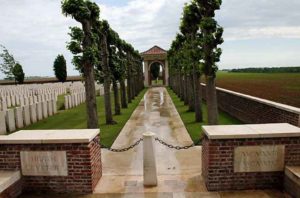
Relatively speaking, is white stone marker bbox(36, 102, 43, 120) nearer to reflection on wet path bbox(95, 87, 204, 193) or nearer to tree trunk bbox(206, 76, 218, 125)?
reflection on wet path bbox(95, 87, 204, 193)

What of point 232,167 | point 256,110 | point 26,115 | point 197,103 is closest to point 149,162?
point 232,167

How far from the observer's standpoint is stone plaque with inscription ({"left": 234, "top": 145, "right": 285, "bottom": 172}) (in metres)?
5.70

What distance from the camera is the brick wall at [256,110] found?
849 cm

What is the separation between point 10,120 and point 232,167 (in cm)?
1015

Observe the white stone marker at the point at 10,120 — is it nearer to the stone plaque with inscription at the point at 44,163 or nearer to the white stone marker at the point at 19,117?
the white stone marker at the point at 19,117

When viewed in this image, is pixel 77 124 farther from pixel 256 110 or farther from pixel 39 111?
pixel 256 110

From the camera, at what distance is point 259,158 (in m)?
5.73

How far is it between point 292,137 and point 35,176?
514 cm

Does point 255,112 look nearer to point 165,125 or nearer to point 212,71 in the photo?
point 212,71

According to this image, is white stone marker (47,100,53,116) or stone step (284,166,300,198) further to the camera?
white stone marker (47,100,53,116)

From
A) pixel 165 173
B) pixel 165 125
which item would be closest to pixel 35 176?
pixel 165 173

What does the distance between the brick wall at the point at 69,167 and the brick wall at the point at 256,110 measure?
5591mm

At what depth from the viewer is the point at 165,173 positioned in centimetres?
676

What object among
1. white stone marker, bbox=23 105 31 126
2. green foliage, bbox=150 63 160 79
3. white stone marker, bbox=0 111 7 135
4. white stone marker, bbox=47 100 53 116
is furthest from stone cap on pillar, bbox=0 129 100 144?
green foliage, bbox=150 63 160 79
